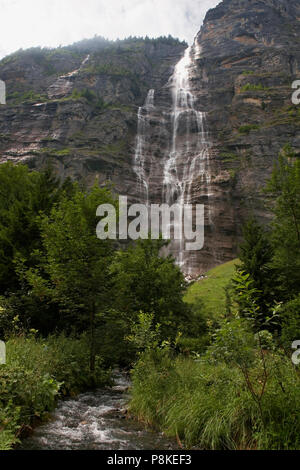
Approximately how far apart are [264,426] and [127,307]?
29.6 feet

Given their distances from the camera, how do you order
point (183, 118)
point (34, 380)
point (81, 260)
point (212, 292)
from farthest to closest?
point (183, 118)
point (212, 292)
point (81, 260)
point (34, 380)

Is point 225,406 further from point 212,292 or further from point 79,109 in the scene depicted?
point 79,109

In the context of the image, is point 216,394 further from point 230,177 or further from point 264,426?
point 230,177

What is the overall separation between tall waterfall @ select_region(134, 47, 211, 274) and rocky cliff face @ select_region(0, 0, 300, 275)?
0.72ft

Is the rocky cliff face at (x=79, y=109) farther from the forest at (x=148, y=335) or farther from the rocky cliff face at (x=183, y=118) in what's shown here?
the forest at (x=148, y=335)

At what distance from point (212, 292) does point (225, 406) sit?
26509mm

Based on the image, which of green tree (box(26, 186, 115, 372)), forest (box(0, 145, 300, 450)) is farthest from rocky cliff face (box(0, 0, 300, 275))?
green tree (box(26, 186, 115, 372))

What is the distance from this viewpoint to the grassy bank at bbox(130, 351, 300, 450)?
480 centimetres

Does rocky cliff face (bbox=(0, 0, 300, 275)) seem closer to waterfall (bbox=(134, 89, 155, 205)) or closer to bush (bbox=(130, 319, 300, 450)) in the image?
waterfall (bbox=(134, 89, 155, 205))

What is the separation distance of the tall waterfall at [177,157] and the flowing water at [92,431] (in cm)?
3919

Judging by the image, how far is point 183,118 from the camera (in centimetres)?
7319

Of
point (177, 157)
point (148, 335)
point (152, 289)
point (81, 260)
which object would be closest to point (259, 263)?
point (152, 289)

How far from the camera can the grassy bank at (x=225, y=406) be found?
480 cm

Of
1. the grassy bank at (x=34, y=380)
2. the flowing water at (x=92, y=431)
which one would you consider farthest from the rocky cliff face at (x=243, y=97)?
the flowing water at (x=92, y=431)
